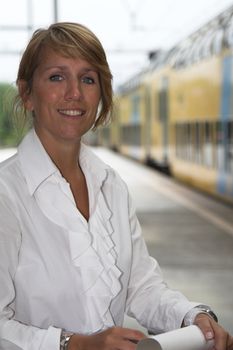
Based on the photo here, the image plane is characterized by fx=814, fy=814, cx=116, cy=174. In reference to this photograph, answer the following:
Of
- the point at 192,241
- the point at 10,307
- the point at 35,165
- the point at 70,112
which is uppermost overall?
the point at 70,112

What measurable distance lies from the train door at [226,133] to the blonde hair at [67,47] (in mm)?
11945

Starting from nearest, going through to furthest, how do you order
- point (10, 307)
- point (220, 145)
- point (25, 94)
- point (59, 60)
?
1. point (10, 307)
2. point (59, 60)
3. point (25, 94)
4. point (220, 145)

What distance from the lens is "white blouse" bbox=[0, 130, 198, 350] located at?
2.03 meters

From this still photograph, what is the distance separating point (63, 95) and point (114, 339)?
680 mm

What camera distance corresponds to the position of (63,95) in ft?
7.24

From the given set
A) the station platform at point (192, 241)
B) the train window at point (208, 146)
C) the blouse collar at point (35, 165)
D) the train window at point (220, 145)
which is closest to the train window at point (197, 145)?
the train window at point (208, 146)

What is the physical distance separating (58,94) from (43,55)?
112 mm

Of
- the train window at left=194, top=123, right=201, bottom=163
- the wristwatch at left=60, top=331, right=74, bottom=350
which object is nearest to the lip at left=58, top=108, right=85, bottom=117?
the wristwatch at left=60, top=331, right=74, bottom=350

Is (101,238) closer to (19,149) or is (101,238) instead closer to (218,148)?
(19,149)

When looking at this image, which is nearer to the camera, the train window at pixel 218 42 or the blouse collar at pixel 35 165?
the blouse collar at pixel 35 165

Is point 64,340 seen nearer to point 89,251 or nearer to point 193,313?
point 89,251

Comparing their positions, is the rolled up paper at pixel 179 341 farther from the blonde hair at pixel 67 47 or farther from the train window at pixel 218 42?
the train window at pixel 218 42

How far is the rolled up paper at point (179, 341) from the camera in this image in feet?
6.16

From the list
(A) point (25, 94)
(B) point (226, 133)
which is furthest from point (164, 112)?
(A) point (25, 94)
